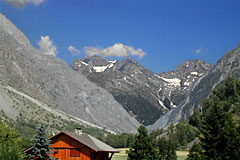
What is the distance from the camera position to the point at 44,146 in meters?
30.7

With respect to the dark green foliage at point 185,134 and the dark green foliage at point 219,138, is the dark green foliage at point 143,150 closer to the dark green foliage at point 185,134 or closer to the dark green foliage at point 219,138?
the dark green foliage at point 219,138

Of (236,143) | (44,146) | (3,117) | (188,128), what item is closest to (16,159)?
(44,146)

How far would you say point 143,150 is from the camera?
143 feet

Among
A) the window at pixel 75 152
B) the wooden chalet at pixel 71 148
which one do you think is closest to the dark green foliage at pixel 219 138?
the wooden chalet at pixel 71 148

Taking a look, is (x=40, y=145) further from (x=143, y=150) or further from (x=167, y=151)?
(x=167, y=151)

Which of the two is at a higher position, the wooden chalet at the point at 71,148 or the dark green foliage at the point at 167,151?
the dark green foliage at the point at 167,151

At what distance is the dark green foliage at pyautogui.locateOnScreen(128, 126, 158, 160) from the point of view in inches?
1699

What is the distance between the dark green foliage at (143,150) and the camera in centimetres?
4316

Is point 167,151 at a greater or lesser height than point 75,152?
greater

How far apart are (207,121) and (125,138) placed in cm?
11973

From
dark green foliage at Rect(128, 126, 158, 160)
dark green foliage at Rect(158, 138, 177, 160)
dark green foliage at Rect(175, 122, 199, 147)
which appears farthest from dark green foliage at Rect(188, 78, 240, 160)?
dark green foliage at Rect(175, 122, 199, 147)

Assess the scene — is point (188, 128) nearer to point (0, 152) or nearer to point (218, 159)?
point (218, 159)

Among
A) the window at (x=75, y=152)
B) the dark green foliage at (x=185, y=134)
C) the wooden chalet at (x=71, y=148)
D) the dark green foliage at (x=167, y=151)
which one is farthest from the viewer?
the dark green foliage at (x=185, y=134)

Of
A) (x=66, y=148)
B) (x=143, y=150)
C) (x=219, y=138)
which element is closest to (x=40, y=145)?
(x=66, y=148)
